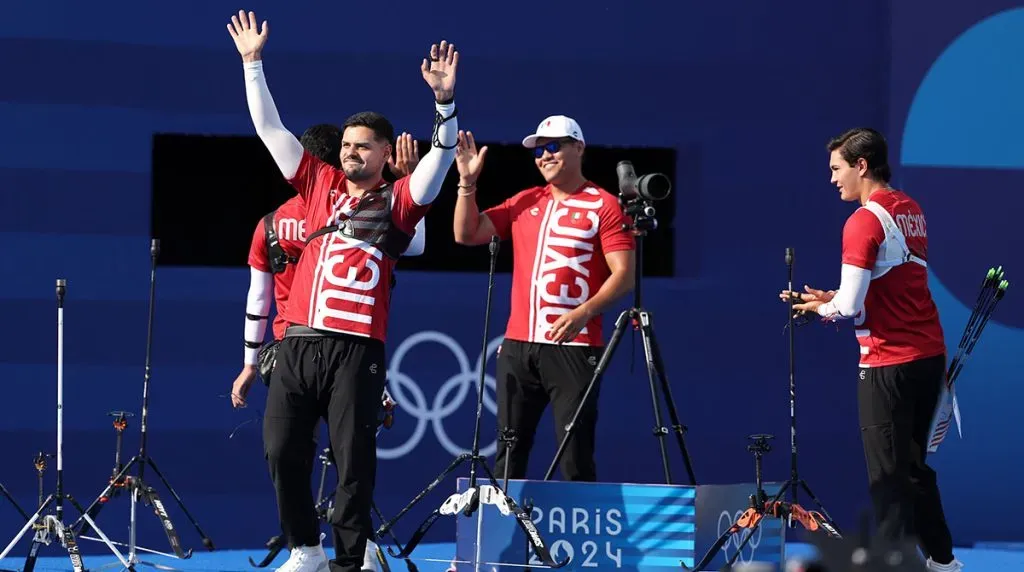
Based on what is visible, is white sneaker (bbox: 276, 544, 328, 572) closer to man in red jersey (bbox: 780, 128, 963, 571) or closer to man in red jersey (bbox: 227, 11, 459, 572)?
man in red jersey (bbox: 227, 11, 459, 572)

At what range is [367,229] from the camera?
5230 millimetres

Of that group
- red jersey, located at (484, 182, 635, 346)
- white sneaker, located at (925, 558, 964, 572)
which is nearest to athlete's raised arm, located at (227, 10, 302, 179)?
red jersey, located at (484, 182, 635, 346)

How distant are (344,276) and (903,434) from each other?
227 centimetres

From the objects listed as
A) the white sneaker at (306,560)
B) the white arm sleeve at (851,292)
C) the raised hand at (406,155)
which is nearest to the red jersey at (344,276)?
the raised hand at (406,155)

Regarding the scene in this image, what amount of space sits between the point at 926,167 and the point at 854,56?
30.8 inches

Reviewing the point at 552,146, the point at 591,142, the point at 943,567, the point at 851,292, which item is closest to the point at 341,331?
the point at 552,146

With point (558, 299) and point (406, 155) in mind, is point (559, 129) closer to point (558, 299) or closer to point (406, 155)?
point (558, 299)

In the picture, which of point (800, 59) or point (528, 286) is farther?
point (800, 59)

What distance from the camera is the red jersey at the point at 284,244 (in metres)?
6.05

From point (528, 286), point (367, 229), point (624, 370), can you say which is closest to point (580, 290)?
point (528, 286)

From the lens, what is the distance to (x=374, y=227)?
523 cm

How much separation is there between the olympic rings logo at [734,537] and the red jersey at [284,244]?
2020 millimetres

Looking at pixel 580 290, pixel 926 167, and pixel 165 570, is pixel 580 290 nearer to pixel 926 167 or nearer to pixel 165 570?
pixel 165 570

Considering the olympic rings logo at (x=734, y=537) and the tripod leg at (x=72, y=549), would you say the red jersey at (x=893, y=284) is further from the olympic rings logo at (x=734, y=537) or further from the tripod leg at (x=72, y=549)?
the tripod leg at (x=72, y=549)
